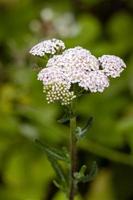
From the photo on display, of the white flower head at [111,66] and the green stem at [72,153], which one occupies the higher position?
the white flower head at [111,66]

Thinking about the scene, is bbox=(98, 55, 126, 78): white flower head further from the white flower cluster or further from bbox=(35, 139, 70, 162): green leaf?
bbox=(35, 139, 70, 162): green leaf

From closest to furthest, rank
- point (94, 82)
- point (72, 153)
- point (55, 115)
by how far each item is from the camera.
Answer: point (94, 82), point (72, 153), point (55, 115)

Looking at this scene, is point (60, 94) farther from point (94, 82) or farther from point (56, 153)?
point (56, 153)

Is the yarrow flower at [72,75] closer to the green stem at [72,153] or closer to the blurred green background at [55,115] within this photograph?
the green stem at [72,153]

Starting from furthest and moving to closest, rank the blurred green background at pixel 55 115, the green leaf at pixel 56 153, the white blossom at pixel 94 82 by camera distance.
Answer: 1. the blurred green background at pixel 55 115
2. the green leaf at pixel 56 153
3. the white blossom at pixel 94 82

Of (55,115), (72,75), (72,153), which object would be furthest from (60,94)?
(55,115)

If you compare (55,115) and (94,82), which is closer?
(94,82)

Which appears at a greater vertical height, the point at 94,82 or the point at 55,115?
the point at 94,82

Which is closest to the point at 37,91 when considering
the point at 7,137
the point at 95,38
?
the point at 7,137

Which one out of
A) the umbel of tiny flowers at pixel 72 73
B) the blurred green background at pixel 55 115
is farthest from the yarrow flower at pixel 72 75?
the blurred green background at pixel 55 115
